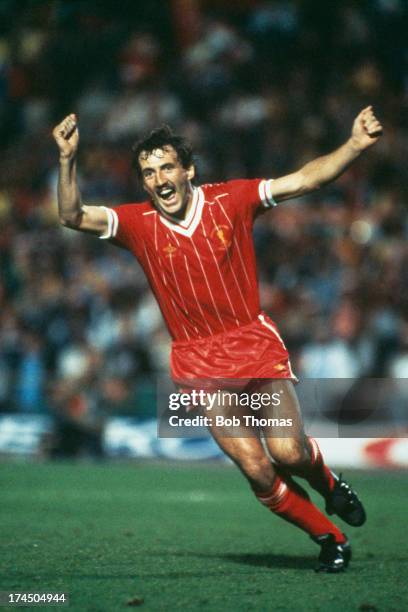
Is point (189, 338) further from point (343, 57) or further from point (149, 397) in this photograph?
point (343, 57)

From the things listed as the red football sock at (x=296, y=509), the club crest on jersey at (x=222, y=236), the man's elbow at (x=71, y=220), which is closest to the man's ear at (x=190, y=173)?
the club crest on jersey at (x=222, y=236)

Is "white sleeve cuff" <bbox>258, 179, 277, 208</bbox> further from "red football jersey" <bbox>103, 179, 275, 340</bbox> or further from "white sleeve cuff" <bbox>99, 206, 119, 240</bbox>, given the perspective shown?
"white sleeve cuff" <bbox>99, 206, 119, 240</bbox>

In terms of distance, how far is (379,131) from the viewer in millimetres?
6043

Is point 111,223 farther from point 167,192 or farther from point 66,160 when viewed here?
point 66,160

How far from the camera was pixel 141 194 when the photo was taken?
15.8 meters

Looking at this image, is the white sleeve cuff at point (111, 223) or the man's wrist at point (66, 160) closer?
the man's wrist at point (66, 160)

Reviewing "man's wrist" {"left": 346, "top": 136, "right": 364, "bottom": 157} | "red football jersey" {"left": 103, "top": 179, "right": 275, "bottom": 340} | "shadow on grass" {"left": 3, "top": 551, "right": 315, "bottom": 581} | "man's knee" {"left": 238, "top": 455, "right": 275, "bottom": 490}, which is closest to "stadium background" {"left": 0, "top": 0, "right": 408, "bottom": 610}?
"shadow on grass" {"left": 3, "top": 551, "right": 315, "bottom": 581}

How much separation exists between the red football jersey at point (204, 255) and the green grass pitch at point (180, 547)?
1303 millimetres

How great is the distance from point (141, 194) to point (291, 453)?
9.81 metres

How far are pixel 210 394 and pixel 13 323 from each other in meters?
8.99

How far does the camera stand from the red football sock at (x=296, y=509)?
6426 mm

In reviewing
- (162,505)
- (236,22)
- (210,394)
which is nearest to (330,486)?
(210,394)

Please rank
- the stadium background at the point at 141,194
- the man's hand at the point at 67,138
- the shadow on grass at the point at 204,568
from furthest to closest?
1. the stadium background at the point at 141,194
2. the man's hand at the point at 67,138
3. the shadow on grass at the point at 204,568

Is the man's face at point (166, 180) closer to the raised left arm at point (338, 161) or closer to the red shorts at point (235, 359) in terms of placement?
the raised left arm at point (338, 161)
